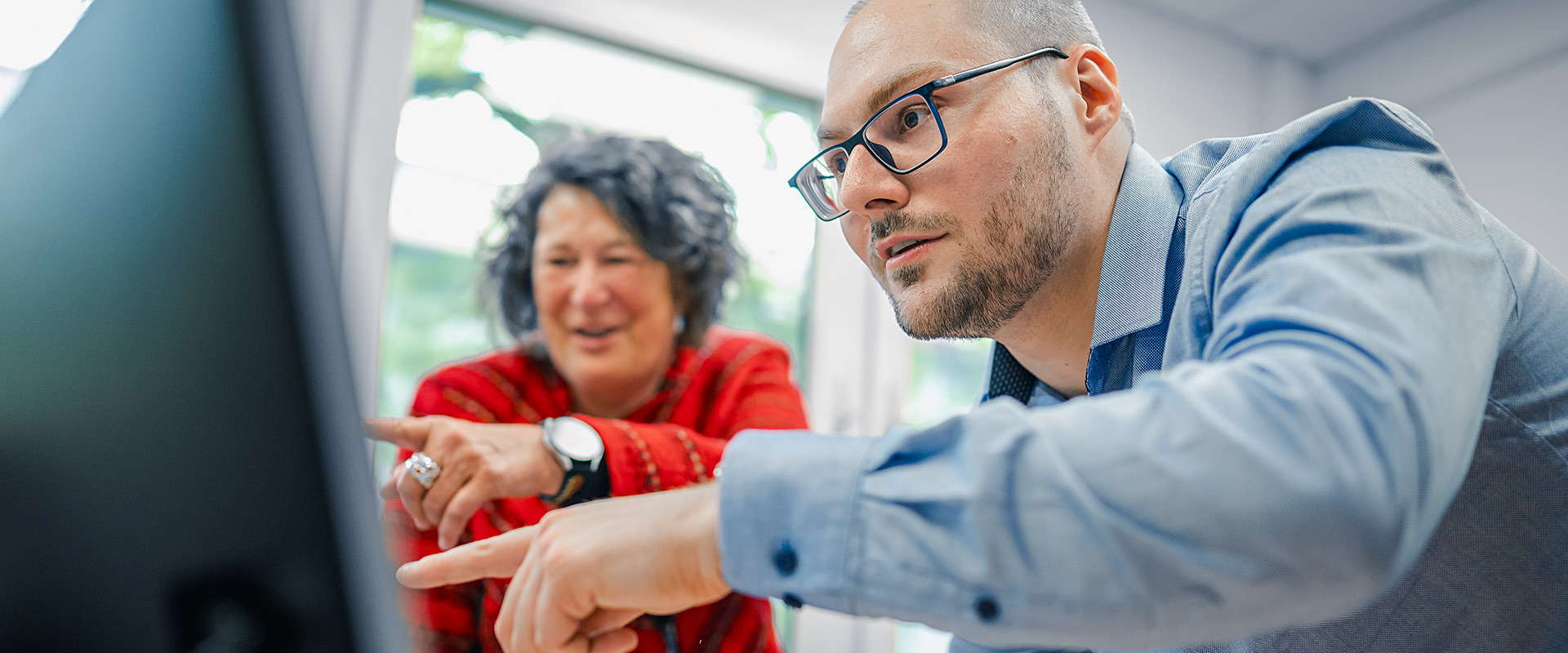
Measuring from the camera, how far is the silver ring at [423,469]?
817 millimetres

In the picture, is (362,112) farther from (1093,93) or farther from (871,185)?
(1093,93)

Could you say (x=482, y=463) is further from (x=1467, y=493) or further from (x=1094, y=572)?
(x=1467, y=493)

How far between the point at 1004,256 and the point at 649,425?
48cm

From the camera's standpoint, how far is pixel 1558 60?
90.4 inches

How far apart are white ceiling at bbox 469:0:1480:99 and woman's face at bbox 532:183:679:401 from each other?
806 millimetres

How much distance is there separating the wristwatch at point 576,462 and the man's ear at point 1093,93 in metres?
0.65

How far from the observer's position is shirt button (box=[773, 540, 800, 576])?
44 centimetres

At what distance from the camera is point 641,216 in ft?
4.17

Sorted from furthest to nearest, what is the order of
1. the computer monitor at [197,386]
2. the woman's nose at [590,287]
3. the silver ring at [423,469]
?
the woman's nose at [590,287], the silver ring at [423,469], the computer monitor at [197,386]

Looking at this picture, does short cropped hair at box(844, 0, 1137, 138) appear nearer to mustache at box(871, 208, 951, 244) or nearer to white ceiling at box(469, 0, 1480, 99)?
mustache at box(871, 208, 951, 244)

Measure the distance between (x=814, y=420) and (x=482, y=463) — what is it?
51.3 inches

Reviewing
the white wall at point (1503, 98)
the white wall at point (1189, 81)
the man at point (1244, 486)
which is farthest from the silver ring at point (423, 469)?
the white wall at point (1503, 98)

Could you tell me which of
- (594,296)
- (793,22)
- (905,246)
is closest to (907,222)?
(905,246)

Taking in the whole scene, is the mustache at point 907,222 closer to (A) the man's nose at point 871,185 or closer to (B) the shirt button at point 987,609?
(A) the man's nose at point 871,185
